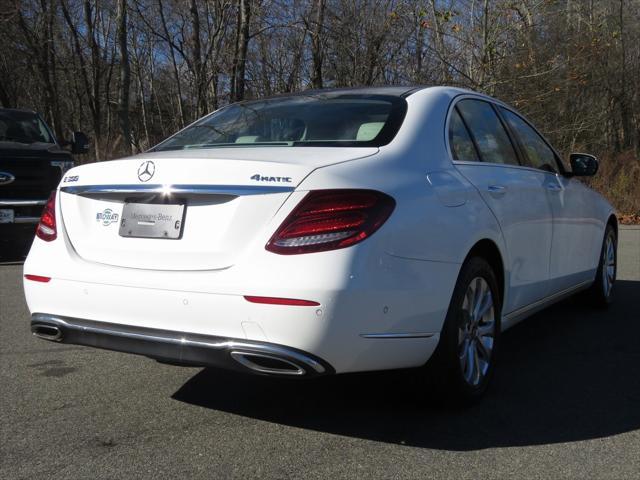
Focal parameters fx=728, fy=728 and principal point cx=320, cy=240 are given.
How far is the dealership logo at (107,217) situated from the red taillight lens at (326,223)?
32.7 inches

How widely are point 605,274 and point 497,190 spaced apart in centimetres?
276

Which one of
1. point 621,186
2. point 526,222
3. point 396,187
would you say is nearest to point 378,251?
point 396,187

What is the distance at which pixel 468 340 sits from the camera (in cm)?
363

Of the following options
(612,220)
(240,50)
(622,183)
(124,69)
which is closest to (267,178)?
(612,220)

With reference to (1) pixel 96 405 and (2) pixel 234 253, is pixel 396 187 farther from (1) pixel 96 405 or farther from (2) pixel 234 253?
(1) pixel 96 405

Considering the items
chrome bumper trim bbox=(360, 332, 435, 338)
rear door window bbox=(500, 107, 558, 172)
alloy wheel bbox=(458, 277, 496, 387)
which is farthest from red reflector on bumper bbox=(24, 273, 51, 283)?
rear door window bbox=(500, 107, 558, 172)

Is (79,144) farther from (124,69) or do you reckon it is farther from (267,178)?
(124,69)

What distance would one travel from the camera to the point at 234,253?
2.95 m

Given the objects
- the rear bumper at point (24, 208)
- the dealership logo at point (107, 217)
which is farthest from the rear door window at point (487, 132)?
the rear bumper at point (24, 208)

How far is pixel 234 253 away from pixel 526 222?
2038 mm

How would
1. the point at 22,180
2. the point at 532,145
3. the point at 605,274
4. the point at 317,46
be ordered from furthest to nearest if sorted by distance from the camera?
the point at 317,46 → the point at 22,180 → the point at 605,274 → the point at 532,145

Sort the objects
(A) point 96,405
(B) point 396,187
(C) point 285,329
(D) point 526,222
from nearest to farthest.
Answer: (C) point 285,329 < (B) point 396,187 < (A) point 96,405 < (D) point 526,222

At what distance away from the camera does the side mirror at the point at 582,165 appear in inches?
213

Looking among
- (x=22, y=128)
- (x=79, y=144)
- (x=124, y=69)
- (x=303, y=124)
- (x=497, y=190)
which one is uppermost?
(x=124, y=69)
